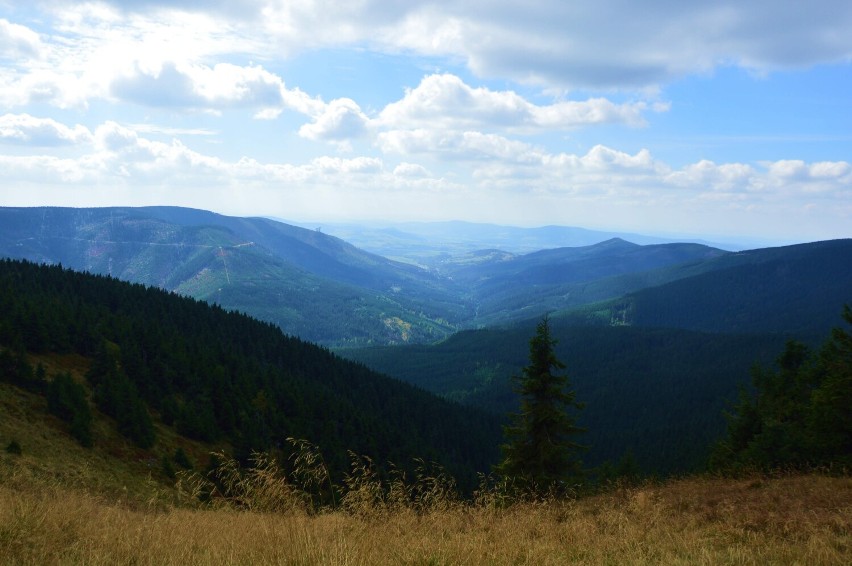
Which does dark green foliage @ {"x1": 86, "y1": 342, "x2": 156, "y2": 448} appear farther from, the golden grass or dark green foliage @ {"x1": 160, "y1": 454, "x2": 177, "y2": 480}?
the golden grass

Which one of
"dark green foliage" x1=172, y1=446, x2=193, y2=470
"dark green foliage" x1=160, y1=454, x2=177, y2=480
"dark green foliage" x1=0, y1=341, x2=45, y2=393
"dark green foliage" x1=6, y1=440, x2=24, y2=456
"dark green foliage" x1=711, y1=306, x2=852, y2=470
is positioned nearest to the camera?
"dark green foliage" x1=711, y1=306, x2=852, y2=470

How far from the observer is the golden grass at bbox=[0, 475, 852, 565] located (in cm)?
636

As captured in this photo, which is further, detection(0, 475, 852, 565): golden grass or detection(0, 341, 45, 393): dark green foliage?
detection(0, 341, 45, 393): dark green foliage

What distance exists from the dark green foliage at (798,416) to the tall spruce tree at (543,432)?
22.3ft

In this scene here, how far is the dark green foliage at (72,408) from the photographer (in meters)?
33.4

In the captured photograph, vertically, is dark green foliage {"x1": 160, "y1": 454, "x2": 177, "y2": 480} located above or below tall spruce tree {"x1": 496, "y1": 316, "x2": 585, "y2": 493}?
below

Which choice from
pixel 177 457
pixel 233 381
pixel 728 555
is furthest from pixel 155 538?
pixel 233 381

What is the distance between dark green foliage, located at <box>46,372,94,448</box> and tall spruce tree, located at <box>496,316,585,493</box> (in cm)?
2956

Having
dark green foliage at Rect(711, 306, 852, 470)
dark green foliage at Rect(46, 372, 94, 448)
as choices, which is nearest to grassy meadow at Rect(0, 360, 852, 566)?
dark green foliage at Rect(711, 306, 852, 470)

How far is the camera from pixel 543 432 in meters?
23.5

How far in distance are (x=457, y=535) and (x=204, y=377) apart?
60.1 meters

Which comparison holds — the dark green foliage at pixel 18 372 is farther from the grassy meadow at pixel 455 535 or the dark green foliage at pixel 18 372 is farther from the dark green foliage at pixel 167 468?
the grassy meadow at pixel 455 535

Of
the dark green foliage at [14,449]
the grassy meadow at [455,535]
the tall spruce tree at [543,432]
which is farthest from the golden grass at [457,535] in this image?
the dark green foliage at [14,449]

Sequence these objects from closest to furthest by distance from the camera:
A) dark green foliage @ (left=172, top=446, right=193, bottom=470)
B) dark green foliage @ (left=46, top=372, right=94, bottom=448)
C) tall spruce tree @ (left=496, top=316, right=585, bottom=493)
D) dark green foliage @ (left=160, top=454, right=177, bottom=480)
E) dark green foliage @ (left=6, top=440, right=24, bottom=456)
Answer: tall spruce tree @ (left=496, top=316, right=585, bottom=493) → dark green foliage @ (left=6, top=440, right=24, bottom=456) → dark green foliage @ (left=160, top=454, right=177, bottom=480) → dark green foliage @ (left=46, top=372, right=94, bottom=448) → dark green foliage @ (left=172, top=446, right=193, bottom=470)
